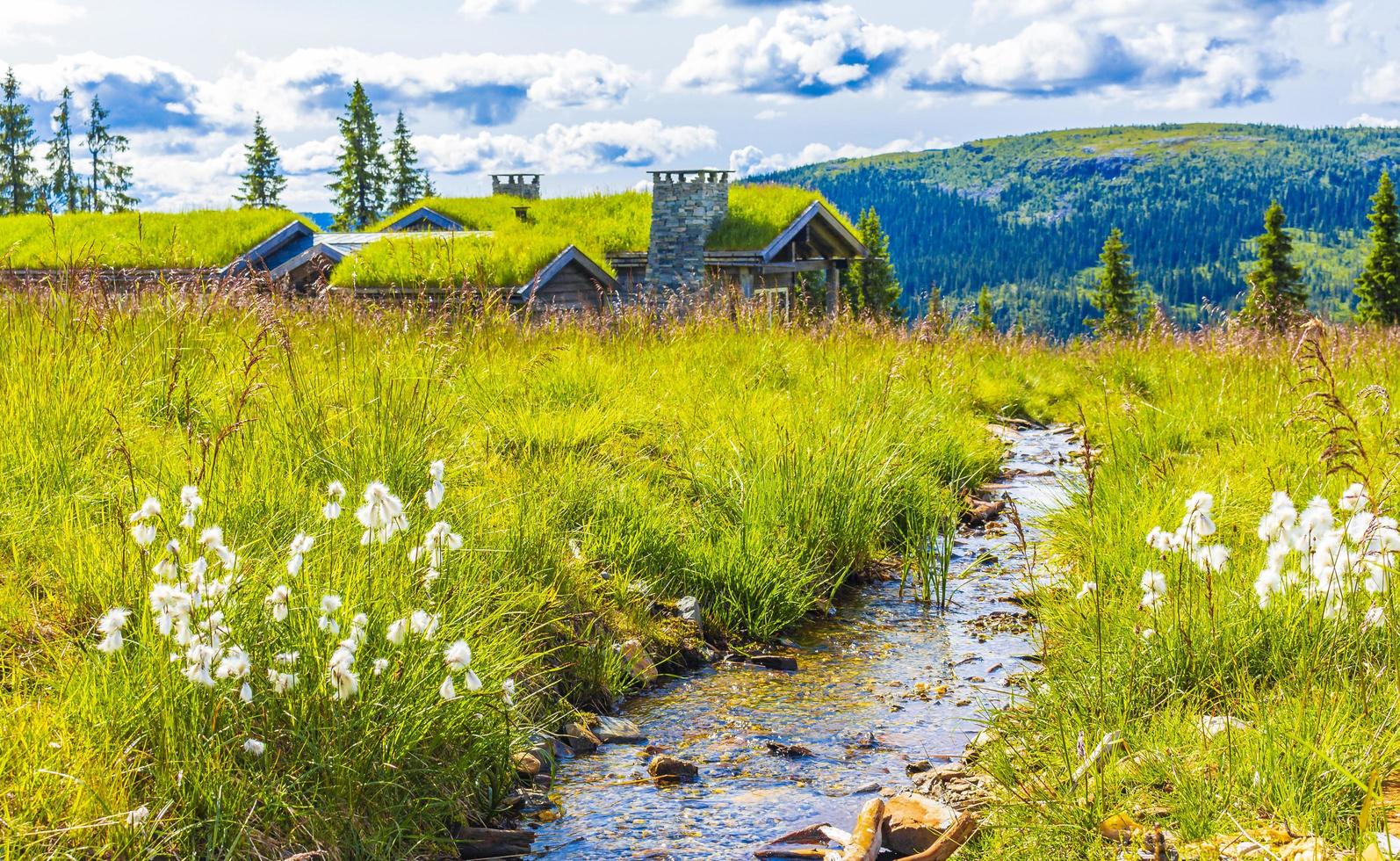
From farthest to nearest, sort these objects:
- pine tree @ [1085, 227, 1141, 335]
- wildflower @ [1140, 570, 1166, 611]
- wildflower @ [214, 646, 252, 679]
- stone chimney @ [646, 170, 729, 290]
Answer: pine tree @ [1085, 227, 1141, 335] → stone chimney @ [646, 170, 729, 290] → wildflower @ [1140, 570, 1166, 611] → wildflower @ [214, 646, 252, 679]

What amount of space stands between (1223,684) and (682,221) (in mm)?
29023

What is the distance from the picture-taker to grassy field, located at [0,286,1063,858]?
296 cm

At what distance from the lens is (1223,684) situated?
378cm

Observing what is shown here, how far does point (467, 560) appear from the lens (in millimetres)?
4543

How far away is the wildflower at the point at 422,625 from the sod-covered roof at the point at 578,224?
73.1ft

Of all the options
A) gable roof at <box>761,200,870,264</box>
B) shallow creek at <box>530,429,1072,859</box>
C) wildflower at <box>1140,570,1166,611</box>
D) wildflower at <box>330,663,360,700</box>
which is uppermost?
gable roof at <box>761,200,870,264</box>

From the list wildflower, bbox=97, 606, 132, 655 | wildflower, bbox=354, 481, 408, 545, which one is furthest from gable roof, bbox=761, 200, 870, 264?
wildflower, bbox=97, 606, 132, 655

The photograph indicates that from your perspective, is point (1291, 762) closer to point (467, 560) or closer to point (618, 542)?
point (467, 560)

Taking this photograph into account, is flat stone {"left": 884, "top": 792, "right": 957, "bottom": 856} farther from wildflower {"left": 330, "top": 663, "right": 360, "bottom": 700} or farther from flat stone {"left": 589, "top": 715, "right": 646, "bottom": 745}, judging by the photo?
wildflower {"left": 330, "top": 663, "right": 360, "bottom": 700}

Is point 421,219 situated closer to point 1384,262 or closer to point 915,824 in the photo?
point 915,824

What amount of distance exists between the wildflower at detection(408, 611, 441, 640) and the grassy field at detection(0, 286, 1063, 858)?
0.06 feet

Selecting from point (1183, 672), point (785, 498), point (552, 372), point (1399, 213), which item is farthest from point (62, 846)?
point (1399, 213)

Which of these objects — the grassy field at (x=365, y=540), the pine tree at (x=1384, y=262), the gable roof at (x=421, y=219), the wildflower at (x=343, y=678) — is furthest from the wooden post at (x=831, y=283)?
the wildflower at (x=343, y=678)

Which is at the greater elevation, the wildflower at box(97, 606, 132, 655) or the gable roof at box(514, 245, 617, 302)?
the gable roof at box(514, 245, 617, 302)
